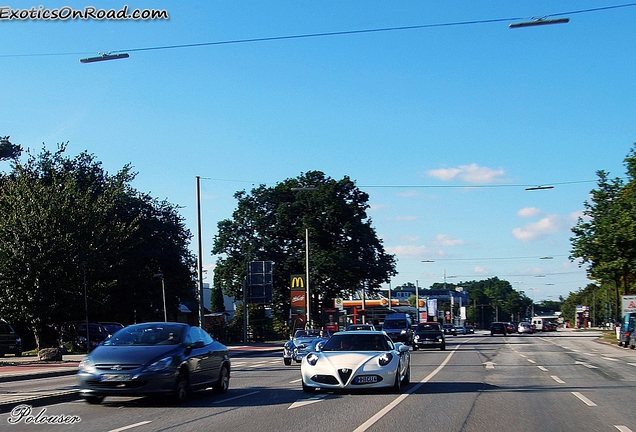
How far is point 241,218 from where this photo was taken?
61.0 m

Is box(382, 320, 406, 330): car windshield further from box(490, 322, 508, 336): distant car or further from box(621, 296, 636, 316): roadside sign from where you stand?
box(490, 322, 508, 336): distant car

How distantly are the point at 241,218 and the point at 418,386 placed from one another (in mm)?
44968

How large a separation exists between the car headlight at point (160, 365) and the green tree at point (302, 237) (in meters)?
43.1

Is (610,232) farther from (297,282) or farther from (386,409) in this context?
(386,409)

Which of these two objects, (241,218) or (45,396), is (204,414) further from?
(241,218)

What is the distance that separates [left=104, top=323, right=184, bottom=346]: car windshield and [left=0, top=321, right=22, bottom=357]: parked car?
25.9 metres

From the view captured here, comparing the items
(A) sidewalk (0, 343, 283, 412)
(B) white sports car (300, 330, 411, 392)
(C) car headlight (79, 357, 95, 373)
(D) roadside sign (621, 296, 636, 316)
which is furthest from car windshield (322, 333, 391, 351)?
(D) roadside sign (621, 296, 636, 316)

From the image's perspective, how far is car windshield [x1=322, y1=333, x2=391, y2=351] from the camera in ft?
52.3

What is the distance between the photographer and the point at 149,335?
14.3 meters

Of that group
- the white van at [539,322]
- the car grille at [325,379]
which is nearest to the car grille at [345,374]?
the car grille at [325,379]

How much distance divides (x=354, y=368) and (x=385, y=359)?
740mm

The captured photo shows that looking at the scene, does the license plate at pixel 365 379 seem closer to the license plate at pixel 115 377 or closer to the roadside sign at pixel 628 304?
the license plate at pixel 115 377

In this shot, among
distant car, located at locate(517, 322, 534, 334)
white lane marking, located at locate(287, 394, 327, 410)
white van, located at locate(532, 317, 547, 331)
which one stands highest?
white lane marking, located at locate(287, 394, 327, 410)

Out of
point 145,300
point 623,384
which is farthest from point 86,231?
point 623,384
